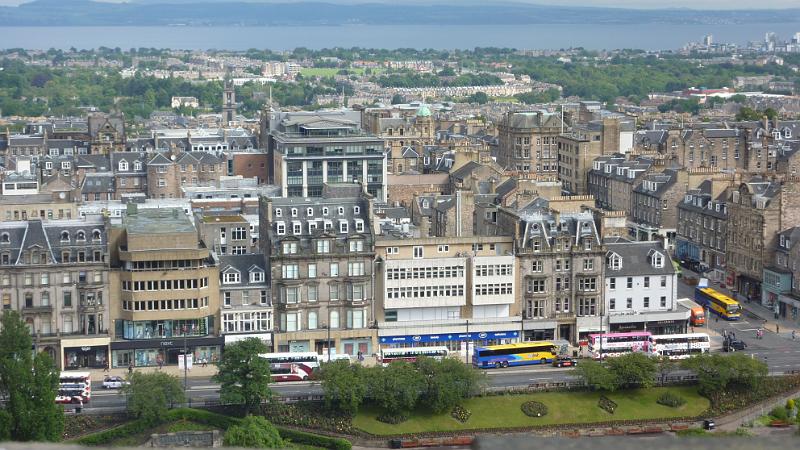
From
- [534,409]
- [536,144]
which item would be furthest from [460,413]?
[536,144]

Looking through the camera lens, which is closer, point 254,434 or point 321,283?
point 254,434

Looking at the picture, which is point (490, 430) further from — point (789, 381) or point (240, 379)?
point (789, 381)

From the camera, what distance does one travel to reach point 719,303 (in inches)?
3004

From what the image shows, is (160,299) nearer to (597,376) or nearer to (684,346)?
(597,376)

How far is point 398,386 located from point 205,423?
327 inches

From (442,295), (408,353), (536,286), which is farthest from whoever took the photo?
(536,286)

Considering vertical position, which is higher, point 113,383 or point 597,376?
point 597,376

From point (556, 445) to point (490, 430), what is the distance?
42638 mm

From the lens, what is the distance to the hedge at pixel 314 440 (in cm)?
5588

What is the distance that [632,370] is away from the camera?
61062 millimetres

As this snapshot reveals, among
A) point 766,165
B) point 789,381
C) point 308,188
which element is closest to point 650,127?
point 766,165

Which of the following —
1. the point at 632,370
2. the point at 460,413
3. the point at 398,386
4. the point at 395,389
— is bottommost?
the point at 460,413

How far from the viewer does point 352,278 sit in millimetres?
67375

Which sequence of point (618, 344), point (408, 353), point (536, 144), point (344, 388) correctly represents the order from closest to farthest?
point (344, 388)
point (408, 353)
point (618, 344)
point (536, 144)
